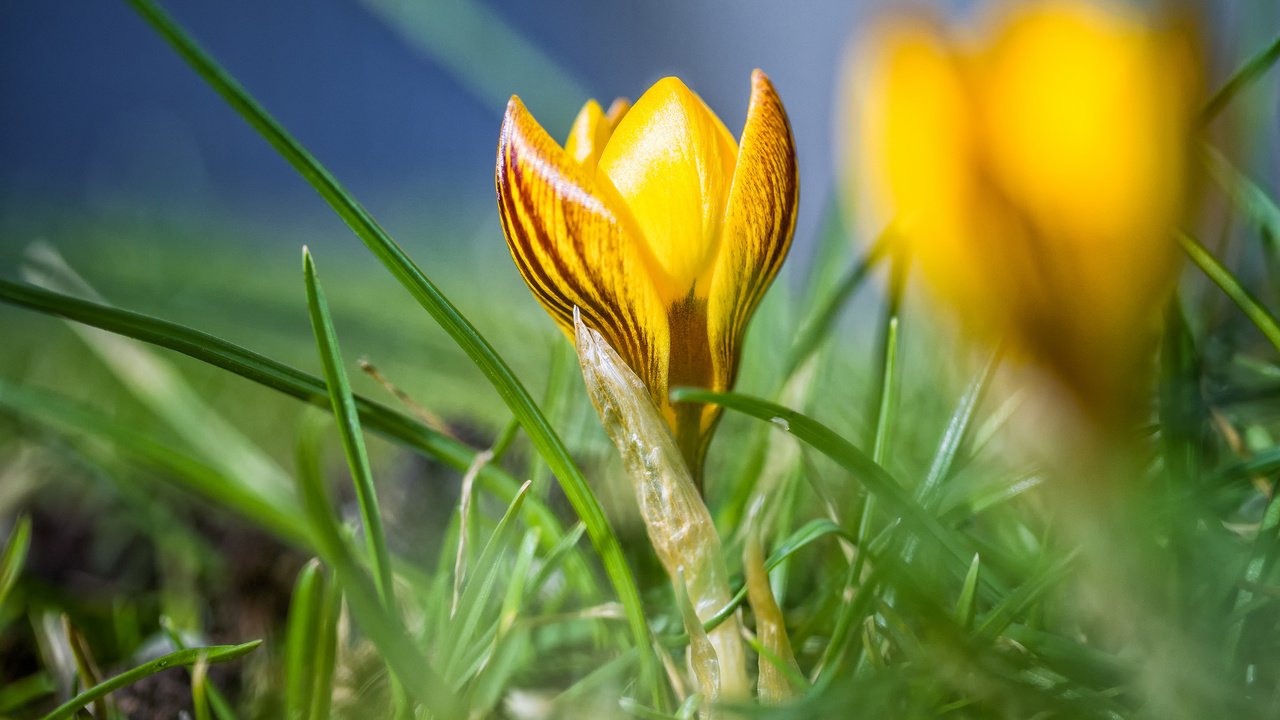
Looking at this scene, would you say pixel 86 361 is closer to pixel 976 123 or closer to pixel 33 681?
pixel 33 681

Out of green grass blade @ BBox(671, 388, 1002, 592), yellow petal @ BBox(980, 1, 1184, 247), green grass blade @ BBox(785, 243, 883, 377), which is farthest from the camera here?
green grass blade @ BBox(785, 243, 883, 377)

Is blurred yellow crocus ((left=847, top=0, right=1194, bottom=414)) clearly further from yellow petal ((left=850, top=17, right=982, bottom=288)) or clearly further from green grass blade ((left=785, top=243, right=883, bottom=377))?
green grass blade ((left=785, top=243, right=883, bottom=377))

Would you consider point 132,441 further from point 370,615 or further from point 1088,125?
point 1088,125

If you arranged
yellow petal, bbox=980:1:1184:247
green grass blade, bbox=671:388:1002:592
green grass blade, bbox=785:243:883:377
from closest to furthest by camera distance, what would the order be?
yellow petal, bbox=980:1:1184:247
green grass blade, bbox=671:388:1002:592
green grass blade, bbox=785:243:883:377

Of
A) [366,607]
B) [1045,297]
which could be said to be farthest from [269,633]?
[1045,297]

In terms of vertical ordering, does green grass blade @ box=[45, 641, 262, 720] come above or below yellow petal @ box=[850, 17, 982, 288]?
below

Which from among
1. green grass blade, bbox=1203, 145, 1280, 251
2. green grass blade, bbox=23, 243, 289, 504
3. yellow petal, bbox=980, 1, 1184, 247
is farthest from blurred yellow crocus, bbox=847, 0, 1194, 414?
green grass blade, bbox=23, 243, 289, 504

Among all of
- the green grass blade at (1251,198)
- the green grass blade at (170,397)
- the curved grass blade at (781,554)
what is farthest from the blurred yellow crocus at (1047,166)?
the green grass blade at (170,397)

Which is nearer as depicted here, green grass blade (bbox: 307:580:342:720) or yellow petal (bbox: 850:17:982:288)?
yellow petal (bbox: 850:17:982:288)

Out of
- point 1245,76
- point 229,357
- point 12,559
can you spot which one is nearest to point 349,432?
point 229,357
